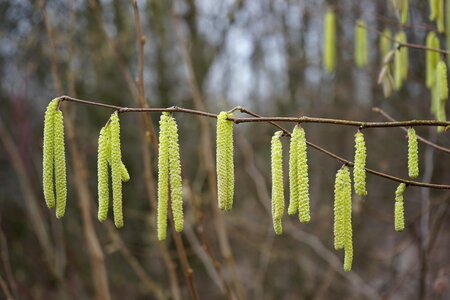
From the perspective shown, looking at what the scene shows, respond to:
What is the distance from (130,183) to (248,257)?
1.96 metres

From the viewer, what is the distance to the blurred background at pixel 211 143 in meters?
3.92

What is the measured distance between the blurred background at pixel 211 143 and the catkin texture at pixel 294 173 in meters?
1.75

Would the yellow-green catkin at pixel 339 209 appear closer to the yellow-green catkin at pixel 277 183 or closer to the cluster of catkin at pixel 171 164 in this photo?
the yellow-green catkin at pixel 277 183

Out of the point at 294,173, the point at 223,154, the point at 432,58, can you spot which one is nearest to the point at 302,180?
the point at 294,173

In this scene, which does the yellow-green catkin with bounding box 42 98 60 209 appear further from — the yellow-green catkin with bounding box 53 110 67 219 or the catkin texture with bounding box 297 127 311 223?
the catkin texture with bounding box 297 127 311 223

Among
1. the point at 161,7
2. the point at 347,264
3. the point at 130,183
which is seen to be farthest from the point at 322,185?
the point at 347,264

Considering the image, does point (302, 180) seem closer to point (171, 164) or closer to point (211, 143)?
point (171, 164)

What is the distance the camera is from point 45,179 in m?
1.13

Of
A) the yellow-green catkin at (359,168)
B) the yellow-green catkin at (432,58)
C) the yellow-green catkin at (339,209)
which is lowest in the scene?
the yellow-green catkin at (339,209)

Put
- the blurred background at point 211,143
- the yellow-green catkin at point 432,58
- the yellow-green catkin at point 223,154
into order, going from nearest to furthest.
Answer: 1. the yellow-green catkin at point 223,154
2. the yellow-green catkin at point 432,58
3. the blurred background at point 211,143

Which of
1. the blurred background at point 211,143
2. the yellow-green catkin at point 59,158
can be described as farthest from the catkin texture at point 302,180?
the blurred background at point 211,143

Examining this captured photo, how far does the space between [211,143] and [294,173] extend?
13.8 feet

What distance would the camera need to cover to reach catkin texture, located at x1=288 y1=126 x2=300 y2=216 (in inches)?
44.1

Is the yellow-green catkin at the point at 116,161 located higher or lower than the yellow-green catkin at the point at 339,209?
higher
